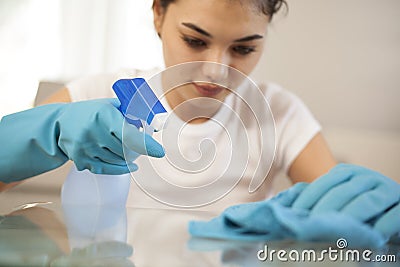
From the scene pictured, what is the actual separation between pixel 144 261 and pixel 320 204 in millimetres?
249

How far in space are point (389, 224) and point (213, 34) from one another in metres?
0.45

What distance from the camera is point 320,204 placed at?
618 millimetres

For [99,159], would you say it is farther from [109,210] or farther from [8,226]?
[8,226]

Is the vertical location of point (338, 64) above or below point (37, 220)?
above

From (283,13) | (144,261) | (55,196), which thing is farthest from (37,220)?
(283,13)

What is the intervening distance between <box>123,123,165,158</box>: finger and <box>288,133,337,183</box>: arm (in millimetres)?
480

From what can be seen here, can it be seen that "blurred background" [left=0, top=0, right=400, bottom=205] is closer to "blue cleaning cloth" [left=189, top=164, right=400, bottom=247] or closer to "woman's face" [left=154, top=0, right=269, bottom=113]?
"woman's face" [left=154, top=0, right=269, bottom=113]

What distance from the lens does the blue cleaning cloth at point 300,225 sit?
0.55 m

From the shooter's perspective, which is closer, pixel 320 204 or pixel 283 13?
pixel 320 204

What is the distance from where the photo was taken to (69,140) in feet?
2.42

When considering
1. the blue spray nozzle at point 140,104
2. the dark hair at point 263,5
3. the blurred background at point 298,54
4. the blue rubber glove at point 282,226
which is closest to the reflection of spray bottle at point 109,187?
the blue spray nozzle at point 140,104

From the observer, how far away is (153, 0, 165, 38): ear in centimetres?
104

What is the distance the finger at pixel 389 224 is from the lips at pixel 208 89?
37 cm
